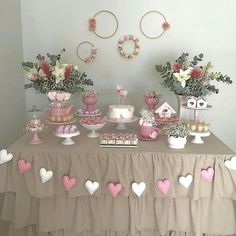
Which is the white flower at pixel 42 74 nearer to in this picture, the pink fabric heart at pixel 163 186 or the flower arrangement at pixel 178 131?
the flower arrangement at pixel 178 131

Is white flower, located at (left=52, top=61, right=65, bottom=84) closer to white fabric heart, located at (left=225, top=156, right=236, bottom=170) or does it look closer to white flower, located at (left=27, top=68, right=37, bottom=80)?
white flower, located at (left=27, top=68, right=37, bottom=80)

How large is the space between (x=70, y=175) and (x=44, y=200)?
0.67ft

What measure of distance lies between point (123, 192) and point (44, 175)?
41 centimetres

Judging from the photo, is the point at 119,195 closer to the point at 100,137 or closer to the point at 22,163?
the point at 100,137

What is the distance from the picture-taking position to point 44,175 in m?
1.50

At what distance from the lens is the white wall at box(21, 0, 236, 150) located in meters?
2.14

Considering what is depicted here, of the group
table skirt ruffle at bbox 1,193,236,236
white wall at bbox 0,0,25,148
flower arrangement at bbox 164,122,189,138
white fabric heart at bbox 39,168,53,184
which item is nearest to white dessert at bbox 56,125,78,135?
white fabric heart at bbox 39,168,53,184

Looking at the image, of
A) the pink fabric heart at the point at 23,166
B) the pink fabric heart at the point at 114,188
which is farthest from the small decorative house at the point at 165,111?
the pink fabric heart at the point at 23,166

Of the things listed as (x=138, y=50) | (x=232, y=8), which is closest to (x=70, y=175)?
(x=138, y=50)

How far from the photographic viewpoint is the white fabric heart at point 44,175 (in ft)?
4.91

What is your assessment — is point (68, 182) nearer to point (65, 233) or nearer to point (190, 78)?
point (65, 233)

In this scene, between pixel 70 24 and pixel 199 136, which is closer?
pixel 199 136

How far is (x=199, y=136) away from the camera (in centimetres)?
167

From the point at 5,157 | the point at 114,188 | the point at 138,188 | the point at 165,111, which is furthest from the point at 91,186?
the point at 165,111
